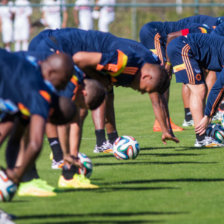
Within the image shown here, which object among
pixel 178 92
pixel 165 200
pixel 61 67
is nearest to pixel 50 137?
pixel 165 200

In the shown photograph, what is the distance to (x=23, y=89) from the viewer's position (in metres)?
5.55

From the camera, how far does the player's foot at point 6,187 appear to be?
5551 millimetres

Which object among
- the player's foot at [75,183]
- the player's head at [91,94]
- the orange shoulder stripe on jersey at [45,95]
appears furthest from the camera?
the player's foot at [75,183]

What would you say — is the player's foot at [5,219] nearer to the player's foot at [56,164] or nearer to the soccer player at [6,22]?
the player's foot at [56,164]

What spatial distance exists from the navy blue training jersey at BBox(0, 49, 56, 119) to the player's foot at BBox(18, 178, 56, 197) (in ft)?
4.87

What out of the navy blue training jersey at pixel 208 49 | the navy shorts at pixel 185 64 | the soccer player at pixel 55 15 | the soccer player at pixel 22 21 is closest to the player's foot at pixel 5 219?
the navy shorts at pixel 185 64

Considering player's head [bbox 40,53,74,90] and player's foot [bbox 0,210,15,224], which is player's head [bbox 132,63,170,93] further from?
player's foot [bbox 0,210,15,224]

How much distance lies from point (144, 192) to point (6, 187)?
197cm

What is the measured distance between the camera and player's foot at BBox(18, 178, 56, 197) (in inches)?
276

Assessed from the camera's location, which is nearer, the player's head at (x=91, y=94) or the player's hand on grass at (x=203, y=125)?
the player's head at (x=91, y=94)

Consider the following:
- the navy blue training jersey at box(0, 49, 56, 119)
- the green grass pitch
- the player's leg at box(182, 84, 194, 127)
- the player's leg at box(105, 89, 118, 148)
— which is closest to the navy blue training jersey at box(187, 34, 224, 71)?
the green grass pitch

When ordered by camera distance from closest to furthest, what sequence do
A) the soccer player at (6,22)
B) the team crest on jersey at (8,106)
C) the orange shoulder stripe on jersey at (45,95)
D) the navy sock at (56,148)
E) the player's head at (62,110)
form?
1. the orange shoulder stripe on jersey at (45,95)
2. the team crest on jersey at (8,106)
3. the player's head at (62,110)
4. the navy sock at (56,148)
5. the soccer player at (6,22)

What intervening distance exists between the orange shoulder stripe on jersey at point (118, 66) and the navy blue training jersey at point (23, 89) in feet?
6.08

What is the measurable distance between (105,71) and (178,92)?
10943 millimetres
